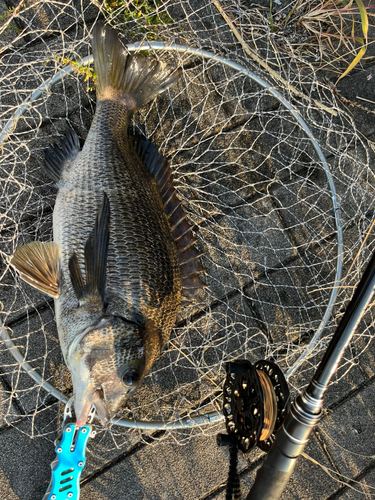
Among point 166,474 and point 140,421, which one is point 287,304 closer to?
point 140,421

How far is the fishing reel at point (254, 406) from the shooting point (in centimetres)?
199

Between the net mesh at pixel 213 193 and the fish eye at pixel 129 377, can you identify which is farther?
the net mesh at pixel 213 193

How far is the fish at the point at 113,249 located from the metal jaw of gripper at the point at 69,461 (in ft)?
1.27

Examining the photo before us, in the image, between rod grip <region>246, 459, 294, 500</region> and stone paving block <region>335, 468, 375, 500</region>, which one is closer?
rod grip <region>246, 459, 294, 500</region>

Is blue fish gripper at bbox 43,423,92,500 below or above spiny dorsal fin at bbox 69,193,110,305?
below

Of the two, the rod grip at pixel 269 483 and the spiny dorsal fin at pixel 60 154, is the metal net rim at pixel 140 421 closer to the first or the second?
the spiny dorsal fin at pixel 60 154

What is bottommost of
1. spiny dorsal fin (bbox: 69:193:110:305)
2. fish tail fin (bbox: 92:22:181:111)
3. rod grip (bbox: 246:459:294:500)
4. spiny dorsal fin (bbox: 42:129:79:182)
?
rod grip (bbox: 246:459:294:500)

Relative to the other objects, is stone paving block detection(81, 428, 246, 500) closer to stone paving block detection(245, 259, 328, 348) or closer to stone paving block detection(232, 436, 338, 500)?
stone paving block detection(232, 436, 338, 500)

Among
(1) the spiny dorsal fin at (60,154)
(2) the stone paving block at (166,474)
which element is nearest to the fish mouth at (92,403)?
(2) the stone paving block at (166,474)

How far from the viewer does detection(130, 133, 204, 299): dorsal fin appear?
2436 millimetres

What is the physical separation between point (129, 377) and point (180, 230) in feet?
2.97

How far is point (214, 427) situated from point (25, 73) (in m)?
2.78

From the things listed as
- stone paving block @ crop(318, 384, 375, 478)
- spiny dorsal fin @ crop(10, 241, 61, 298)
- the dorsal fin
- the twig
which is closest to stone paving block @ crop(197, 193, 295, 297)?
the dorsal fin

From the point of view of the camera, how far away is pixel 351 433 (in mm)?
2967
